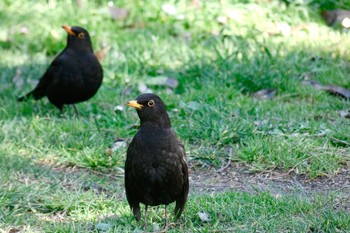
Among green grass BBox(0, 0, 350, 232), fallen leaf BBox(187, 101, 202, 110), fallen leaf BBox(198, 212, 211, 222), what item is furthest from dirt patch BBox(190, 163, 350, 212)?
fallen leaf BBox(187, 101, 202, 110)

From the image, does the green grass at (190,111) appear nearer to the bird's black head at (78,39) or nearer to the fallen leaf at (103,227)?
the fallen leaf at (103,227)

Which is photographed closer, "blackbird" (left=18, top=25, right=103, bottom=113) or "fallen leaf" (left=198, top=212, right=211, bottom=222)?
"fallen leaf" (left=198, top=212, right=211, bottom=222)

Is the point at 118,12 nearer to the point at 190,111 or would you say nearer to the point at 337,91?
the point at 190,111

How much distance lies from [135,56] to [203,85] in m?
1.25

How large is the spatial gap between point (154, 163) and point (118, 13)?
588 centimetres

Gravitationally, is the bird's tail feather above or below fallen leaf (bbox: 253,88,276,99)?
below

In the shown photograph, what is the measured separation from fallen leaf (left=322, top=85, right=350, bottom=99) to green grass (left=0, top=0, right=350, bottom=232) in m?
0.11

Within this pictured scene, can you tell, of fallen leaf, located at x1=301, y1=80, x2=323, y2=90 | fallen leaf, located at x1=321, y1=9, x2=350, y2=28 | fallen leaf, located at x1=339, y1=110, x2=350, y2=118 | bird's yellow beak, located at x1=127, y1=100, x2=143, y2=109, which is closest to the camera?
bird's yellow beak, located at x1=127, y1=100, x2=143, y2=109

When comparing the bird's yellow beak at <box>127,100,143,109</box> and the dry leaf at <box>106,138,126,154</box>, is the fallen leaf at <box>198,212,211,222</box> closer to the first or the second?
the bird's yellow beak at <box>127,100,143,109</box>

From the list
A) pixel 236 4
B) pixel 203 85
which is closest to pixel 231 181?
pixel 203 85

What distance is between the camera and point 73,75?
7.84 m

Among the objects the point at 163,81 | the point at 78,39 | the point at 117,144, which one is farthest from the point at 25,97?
the point at 117,144

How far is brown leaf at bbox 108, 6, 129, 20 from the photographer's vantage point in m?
10.4

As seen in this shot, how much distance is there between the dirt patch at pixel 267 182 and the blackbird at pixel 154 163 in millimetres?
900
